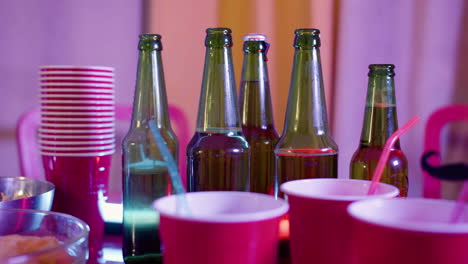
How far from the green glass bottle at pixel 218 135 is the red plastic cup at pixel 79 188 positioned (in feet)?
0.54

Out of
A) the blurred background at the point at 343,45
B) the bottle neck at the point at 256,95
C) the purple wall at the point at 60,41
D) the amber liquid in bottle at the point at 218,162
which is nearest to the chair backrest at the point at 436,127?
the blurred background at the point at 343,45

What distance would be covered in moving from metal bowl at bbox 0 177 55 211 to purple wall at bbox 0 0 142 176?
1118mm

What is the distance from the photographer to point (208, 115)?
1.89 ft

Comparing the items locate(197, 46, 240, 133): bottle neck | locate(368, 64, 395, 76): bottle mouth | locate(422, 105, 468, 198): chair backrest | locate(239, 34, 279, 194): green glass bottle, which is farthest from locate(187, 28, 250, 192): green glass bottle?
locate(422, 105, 468, 198): chair backrest

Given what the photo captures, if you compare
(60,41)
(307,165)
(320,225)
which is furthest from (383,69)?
(60,41)

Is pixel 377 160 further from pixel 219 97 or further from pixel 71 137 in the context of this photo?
pixel 71 137

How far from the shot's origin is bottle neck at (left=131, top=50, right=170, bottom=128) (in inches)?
23.3

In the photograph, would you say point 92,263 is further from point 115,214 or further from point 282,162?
point 282,162

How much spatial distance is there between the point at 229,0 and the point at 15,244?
1.17 m

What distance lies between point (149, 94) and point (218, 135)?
11 cm

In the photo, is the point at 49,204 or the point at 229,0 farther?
the point at 229,0

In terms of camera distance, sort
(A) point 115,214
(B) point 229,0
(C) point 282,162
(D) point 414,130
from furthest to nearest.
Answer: (B) point 229,0 < (D) point 414,130 < (A) point 115,214 < (C) point 282,162

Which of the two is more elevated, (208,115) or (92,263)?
(208,115)

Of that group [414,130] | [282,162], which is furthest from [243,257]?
[414,130]
